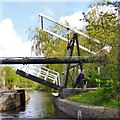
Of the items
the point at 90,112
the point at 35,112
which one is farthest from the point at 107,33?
the point at 35,112

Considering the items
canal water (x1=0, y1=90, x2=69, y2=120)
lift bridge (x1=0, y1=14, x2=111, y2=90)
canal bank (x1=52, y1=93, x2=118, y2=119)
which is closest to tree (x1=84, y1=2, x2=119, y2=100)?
canal bank (x1=52, y1=93, x2=118, y2=119)

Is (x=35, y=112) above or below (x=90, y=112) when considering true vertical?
below

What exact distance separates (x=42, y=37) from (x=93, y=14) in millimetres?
14144

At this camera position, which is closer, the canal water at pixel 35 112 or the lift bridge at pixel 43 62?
the canal water at pixel 35 112

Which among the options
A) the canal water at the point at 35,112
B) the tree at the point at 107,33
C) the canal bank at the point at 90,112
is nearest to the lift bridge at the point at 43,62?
the canal water at the point at 35,112

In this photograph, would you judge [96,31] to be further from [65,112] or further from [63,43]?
[63,43]

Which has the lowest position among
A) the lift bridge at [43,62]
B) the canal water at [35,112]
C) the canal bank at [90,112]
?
the canal water at [35,112]

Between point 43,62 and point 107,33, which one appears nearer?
point 107,33

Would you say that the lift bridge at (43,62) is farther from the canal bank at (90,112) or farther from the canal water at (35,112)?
the canal bank at (90,112)

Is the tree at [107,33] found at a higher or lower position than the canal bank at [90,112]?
higher

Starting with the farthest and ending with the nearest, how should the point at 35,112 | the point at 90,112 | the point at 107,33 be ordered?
the point at 35,112 → the point at 90,112 → the point at 107,33

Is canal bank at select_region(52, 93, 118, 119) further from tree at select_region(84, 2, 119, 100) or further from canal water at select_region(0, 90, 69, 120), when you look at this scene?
tree at select_region(84, 2, 119, 100)

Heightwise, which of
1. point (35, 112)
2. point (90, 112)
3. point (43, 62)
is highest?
point (43, 62)

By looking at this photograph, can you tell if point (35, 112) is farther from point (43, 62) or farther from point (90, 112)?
point (90, 112)
